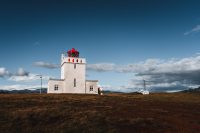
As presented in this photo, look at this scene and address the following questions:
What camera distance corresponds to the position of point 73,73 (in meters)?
69.2

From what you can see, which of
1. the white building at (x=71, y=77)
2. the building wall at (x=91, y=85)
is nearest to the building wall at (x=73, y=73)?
the white building at (x=71, y=77)

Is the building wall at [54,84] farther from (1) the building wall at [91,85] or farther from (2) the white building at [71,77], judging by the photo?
(1) the building wall at [91,85]

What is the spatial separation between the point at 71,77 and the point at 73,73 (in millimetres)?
1202

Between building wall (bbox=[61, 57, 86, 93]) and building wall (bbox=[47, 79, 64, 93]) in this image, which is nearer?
building wall (bbox=[47, 79, 64, 93])

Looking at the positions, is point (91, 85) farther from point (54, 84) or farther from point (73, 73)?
point (54, 84)

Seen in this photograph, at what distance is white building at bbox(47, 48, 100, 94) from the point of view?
6844 centimetres

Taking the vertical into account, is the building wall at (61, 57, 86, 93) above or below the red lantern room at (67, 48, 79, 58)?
below

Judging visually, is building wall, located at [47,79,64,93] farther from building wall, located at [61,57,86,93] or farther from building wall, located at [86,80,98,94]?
building wall, located at [86,80,98,94]

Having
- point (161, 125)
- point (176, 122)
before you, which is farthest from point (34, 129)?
point (176, 122)

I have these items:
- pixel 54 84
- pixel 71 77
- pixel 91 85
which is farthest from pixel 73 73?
pixel 91 85

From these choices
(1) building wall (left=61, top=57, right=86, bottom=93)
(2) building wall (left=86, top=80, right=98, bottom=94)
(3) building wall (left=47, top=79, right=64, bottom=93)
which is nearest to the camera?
(3) building wall (left=47, top=79, right=64, bottom=93)

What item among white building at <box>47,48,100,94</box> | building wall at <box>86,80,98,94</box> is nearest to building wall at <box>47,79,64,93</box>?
white building at <box>47,48,100,94</box>

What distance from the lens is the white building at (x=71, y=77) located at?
225 feet

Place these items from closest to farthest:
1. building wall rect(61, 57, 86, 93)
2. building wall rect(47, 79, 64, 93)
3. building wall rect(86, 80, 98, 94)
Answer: building wall rect(47, 79, 64, 93), building wall rect(61, 57, 86, 93), building wall rect(86, 80, 98, 94)
